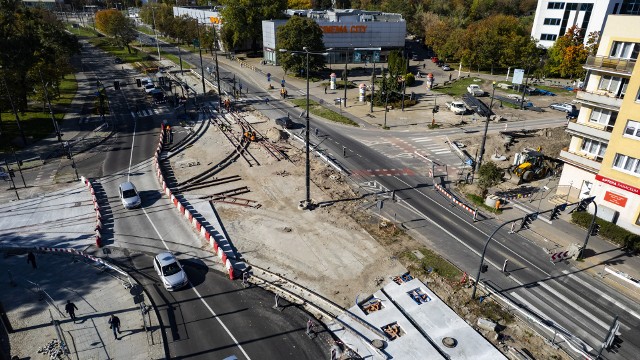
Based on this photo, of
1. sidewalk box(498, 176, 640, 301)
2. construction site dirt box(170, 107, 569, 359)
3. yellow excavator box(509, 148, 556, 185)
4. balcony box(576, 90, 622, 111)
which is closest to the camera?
construction site dirt box(170, 107, 569, 359)

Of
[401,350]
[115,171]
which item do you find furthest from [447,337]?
[115,171]

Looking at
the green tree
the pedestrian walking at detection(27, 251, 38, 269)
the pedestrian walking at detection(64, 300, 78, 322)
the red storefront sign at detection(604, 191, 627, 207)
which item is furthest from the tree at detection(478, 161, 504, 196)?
the green tree

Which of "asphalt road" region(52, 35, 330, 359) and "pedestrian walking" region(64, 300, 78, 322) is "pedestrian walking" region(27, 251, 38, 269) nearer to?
"asphalt road" region(52, 35, 330, 359)

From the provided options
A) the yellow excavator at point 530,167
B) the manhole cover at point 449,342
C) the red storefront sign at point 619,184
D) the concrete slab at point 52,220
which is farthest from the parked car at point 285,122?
the manhole cover at point 449,342

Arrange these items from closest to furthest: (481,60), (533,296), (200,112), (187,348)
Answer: (187,348)
(533,296)
(200,112)
(481,60)

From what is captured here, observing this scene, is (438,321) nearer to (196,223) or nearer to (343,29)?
(196,223)

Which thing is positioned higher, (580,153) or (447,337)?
(580,153)

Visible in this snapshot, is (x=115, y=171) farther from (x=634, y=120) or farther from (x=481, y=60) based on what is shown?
(x=481, y=60)
